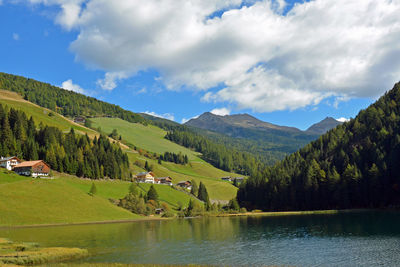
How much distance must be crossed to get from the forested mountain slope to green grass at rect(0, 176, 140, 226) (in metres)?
76.6

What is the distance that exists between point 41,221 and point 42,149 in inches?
2870

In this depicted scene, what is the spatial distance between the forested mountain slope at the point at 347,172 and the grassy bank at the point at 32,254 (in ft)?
399

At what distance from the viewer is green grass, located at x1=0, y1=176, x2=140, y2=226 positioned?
106m

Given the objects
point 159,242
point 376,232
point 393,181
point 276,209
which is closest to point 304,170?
point 276,209

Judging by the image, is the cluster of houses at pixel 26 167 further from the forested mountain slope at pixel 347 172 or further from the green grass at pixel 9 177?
the forested mountain slope at pixel 347 172

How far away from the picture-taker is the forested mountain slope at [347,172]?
13850 cm

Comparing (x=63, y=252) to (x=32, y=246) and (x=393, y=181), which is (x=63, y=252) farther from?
(x=393, y=181)

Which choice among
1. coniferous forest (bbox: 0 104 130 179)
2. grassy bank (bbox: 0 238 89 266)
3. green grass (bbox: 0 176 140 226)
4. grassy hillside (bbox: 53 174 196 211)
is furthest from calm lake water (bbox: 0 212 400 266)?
coniferous forest (bbox: 0 104 130 179)

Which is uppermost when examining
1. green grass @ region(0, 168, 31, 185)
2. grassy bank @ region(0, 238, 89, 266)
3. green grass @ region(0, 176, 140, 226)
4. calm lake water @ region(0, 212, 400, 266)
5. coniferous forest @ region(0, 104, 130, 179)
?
coniferous forest @ region(0, 104, 130, 179)

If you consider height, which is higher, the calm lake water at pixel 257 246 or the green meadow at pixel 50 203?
the green meadow at pixel 50 203

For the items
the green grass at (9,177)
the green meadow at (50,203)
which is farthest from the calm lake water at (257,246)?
the green grass at (9,177)

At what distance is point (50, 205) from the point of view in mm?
117938

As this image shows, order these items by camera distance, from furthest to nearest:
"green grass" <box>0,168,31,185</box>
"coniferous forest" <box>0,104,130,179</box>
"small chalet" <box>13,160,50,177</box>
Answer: "coniferous forest" <box>0,104,130,179</box> → "small chalet" <box>13,160,50,177</box> → "green grass" <box>0,168,31,185</box>

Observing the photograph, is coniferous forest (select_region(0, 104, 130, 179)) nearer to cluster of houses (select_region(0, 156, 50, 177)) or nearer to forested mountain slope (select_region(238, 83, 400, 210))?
cluster of houses (select_region(0, 156, 50, 177))
